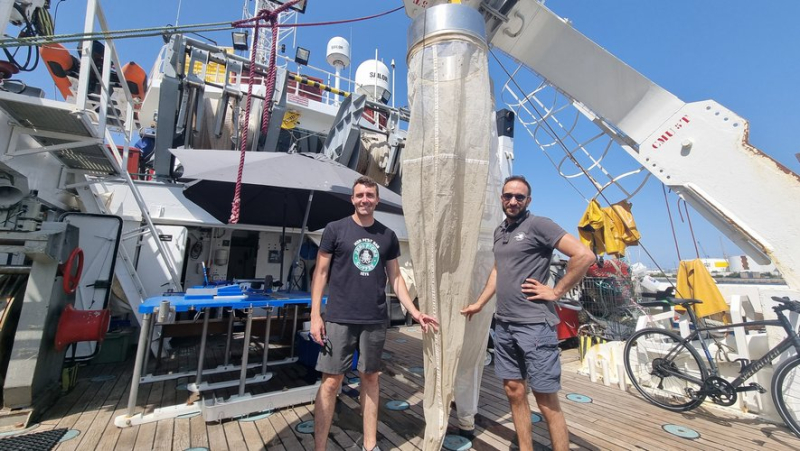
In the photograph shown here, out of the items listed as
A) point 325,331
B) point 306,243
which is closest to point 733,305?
point 325,331

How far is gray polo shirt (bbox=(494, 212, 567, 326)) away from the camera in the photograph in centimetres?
198

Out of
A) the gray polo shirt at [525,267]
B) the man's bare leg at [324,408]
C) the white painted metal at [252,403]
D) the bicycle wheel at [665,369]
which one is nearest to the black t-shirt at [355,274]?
the man's bare leg at [324,408]

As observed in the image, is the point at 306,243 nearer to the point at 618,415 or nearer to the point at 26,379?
the point at 26,379

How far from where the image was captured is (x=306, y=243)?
23.8ft

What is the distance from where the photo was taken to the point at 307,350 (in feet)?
12.1

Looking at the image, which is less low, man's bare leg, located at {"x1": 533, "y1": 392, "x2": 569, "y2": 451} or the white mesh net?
the white mesh net

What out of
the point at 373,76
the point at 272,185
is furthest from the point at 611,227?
the point at 373,76

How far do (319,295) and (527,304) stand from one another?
4.22 feet

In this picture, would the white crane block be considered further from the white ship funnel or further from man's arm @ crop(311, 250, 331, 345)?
the white ship funnel

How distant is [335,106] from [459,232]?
9416mm

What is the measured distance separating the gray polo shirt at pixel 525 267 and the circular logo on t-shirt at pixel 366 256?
0.82 metres

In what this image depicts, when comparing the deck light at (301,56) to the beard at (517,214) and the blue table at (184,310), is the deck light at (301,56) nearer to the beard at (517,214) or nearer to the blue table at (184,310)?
the blue table at (184,310)

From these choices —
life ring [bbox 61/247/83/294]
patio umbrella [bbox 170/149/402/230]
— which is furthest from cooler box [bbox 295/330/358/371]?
life ring [bbox 61/247/83/294]

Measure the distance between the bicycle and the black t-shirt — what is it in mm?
3040
